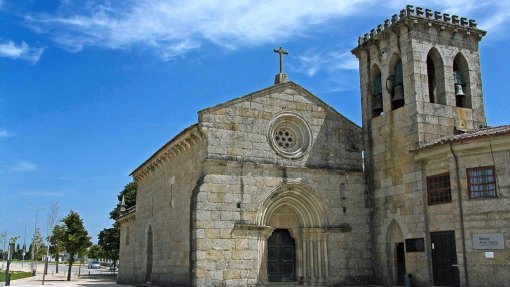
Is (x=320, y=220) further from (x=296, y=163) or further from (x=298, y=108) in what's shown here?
(x=298, y=108)

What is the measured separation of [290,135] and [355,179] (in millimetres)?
3364

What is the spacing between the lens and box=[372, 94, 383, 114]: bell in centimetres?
2187

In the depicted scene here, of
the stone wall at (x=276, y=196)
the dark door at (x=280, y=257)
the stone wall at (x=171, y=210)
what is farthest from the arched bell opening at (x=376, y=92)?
the stone wall at (x=171, y=210)

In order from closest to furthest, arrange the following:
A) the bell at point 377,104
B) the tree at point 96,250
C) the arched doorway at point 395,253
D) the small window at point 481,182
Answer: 1. the small window at point 481,182
2. the arched doorway at point 395,253
3. the bell at point 377,104
4. the tree at point 96,250

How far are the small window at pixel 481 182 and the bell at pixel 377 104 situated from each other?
5841 mm

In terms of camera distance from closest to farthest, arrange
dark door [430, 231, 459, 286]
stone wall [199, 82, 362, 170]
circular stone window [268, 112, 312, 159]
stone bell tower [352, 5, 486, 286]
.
Result: 1. dark door [430, 231, 459, 286]
2. stone wall [199, 82, 362, 170]
3. stone bell tower [352, 5, 486, 286]
4. circular stone window [268, 112, 312, 159]

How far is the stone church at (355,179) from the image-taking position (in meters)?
17.4

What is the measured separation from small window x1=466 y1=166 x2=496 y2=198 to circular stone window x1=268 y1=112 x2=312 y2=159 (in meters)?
6.47

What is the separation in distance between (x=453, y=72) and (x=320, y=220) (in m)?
8.17

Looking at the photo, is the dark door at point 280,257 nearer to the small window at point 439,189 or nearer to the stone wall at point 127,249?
the small window at point 439,189

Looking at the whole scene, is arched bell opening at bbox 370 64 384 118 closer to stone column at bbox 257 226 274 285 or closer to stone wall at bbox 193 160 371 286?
stone wall at bbox 193 160 371 286

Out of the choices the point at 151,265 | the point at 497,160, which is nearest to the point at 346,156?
the point at 497,160

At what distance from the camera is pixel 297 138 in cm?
2095

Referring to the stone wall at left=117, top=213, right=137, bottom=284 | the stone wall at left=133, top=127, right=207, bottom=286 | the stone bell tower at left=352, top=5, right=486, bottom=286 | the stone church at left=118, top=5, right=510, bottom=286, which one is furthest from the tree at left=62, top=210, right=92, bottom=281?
the stone bell tower at left=352, top=5, right=486, bottom=286
